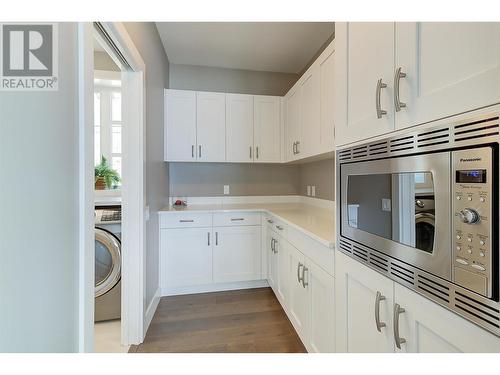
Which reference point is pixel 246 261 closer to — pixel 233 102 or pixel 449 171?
pixel 233 102

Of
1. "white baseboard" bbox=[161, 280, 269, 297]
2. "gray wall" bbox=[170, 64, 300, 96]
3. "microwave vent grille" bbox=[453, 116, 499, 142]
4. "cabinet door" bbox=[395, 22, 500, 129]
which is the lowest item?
"white baseboard" bbox=[161, 280, 269, 297]

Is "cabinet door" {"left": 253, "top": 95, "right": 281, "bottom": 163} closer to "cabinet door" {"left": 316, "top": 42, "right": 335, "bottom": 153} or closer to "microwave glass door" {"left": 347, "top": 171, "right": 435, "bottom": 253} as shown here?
"cabinet door" {"left": 316, "top": 42, "right": 335, "bottom": 153}

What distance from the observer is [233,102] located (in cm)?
277

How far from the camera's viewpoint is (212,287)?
8.41 feet

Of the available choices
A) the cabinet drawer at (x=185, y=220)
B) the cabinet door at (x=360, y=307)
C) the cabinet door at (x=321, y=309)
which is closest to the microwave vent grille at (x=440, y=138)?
the cabinet door at (x=360, y=307)

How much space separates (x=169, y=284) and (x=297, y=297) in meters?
1.39

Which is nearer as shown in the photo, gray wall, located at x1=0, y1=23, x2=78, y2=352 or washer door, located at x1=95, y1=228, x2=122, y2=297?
gray wall, located at x1=0, y1=23, x2=78, y2=352

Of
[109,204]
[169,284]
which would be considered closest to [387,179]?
[109,204]

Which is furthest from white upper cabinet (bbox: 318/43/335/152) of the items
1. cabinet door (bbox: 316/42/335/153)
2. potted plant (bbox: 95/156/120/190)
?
potted plant (bbox: 95/156/120/190)

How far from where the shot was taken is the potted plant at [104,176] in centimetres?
251

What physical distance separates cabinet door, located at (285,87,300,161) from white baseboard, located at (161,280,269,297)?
1.51 meters

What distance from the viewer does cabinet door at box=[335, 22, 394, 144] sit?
0.83 meters

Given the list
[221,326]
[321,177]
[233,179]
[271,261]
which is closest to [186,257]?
[221,326]

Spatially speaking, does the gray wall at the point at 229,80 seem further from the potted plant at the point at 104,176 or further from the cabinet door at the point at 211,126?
the potted plant at the point at 104,176
